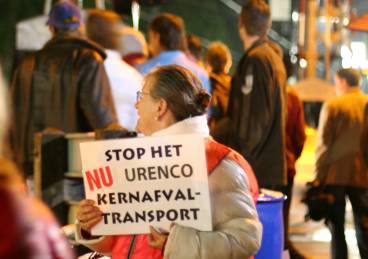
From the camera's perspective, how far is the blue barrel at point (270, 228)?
17.9 feet

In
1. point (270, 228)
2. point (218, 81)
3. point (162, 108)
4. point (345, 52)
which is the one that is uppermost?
point (162, 108)

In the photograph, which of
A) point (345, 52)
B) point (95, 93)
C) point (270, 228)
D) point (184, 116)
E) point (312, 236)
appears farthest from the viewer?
point (345, 52)

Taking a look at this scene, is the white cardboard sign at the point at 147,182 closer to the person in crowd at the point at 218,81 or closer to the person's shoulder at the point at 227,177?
the person's shoulder at the point at 227,177

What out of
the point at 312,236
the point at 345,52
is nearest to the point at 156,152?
the point at 312,236

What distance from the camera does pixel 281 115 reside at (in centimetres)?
772

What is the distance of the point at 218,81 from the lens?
9.18 metres

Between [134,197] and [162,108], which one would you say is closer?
[134,197]

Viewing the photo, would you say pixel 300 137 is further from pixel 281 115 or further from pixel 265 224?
pixel 265 224

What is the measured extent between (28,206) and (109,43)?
5707 millimetres

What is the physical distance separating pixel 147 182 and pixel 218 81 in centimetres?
519

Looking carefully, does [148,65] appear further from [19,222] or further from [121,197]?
[19,222]

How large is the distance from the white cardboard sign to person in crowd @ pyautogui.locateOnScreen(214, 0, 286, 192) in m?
3.57

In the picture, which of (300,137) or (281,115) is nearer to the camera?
(281,115)

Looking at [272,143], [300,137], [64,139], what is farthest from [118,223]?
[300,137]
